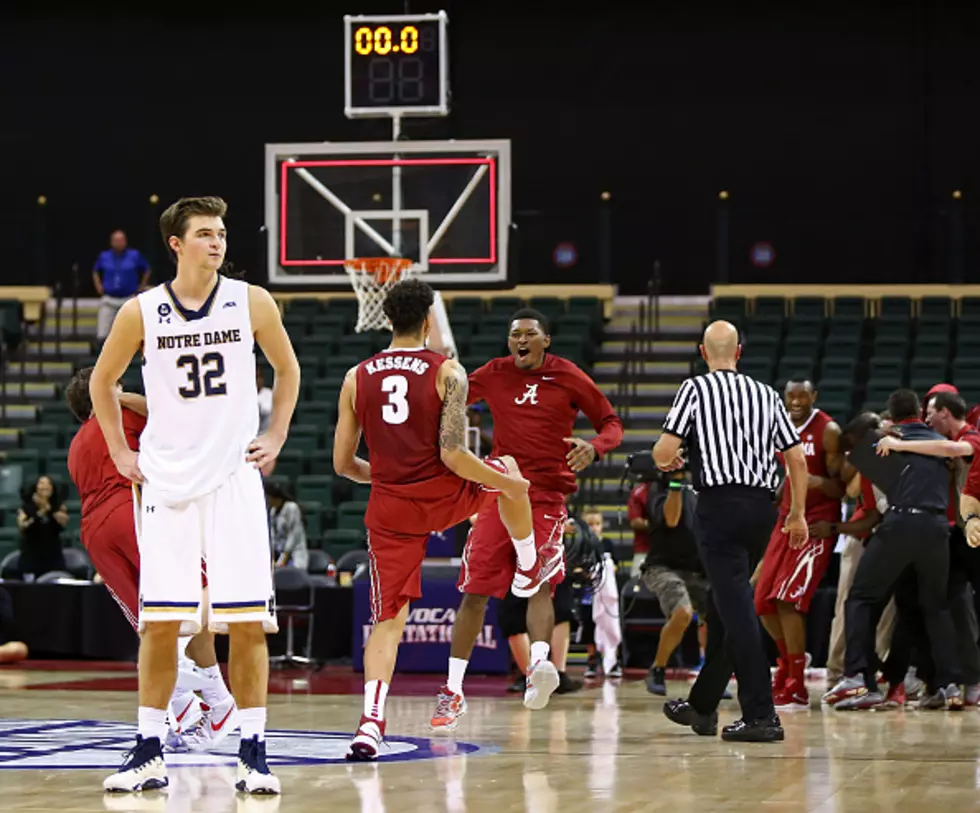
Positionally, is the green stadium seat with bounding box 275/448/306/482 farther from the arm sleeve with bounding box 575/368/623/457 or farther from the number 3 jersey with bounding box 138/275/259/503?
the number 3 jersey with bounding box 138/275/259/503

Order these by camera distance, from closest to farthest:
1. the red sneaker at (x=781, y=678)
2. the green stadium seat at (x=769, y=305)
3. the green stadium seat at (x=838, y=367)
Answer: the red sneaker at (x=781, y=678), the green stadium seat at (x=838, y=367), the green stadium seat at (x=769, y=305)

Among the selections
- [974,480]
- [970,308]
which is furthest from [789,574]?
[970,308]

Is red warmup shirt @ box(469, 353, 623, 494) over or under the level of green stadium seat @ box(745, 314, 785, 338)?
under

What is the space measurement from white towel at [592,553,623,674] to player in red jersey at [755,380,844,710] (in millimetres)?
2505

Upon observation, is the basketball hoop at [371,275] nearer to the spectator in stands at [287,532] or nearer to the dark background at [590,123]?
the spectator in stands at [287,532]

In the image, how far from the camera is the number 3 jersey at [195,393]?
19.3ft

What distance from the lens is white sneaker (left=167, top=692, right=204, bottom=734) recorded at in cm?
740

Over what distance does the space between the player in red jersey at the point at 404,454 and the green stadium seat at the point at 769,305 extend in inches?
554

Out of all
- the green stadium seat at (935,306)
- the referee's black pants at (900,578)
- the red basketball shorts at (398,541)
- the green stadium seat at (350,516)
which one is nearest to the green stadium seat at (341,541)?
the green stadium seat at (350,516)

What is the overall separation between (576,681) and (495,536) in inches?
124

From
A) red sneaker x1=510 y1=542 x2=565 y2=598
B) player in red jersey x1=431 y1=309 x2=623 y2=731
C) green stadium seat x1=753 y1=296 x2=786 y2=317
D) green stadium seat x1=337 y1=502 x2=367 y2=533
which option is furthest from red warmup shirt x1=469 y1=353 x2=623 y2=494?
green stadium seat x1=753 y1=296 x2=786 y2=317

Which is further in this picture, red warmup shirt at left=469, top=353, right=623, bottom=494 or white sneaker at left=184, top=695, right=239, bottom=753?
red warmup shirt at left=469, top=353, right=623, bottom=494

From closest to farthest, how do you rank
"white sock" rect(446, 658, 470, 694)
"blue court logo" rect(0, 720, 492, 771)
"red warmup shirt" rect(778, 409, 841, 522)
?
"blue court logo" rect(0, 720, 492, 771), "white sock" rect(446, 658, 470, 694), "red warmup shirt" rect(778, 409, 841, 522)

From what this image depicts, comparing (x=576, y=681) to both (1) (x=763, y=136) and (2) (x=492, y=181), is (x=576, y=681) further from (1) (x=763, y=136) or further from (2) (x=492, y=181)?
(1) (x=763, y=136)
